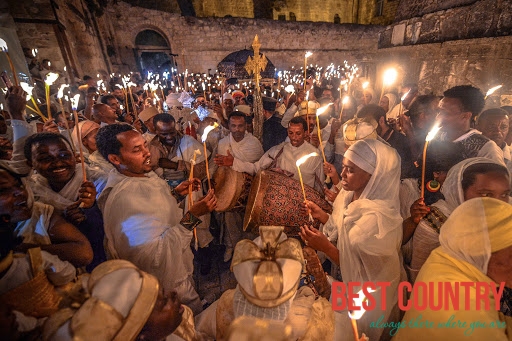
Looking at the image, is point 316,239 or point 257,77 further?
point 257,77

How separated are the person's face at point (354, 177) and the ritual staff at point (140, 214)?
4.17 ft

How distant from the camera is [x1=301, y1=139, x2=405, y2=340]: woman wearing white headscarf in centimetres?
194

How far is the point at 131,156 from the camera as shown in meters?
2.21

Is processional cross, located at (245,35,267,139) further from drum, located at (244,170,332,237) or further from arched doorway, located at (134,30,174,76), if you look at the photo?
arched doorway, located at (134,30,174,76)

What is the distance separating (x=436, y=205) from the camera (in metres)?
2.06

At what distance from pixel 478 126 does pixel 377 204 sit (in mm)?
2332

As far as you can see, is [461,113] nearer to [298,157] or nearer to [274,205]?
[298,157]

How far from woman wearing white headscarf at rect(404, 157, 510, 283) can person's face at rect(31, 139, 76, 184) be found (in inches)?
130

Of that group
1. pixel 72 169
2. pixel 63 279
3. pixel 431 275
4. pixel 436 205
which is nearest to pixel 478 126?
pixel 436 205

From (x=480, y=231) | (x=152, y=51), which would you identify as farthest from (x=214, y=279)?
(x=152, y=51)

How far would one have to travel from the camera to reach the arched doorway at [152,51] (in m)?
19.5

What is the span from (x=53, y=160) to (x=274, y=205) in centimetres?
225

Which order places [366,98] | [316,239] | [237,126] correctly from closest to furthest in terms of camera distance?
1. [316,239]
2. [237,126]
3. [366,98]

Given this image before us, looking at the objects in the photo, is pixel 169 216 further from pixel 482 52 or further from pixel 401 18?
pixel 401 18
